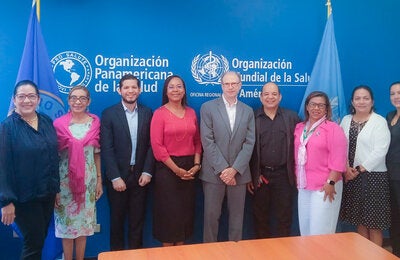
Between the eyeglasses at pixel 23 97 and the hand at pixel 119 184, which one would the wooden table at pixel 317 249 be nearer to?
the hand at pixel 119 184

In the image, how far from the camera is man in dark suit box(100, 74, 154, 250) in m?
2.92

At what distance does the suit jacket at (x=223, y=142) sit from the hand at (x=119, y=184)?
0.68 m

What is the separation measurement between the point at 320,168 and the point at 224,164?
0.77m

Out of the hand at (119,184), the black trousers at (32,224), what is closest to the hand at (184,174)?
the hand at (119,184)

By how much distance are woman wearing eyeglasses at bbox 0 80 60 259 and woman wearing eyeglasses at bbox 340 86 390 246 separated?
97.1 inches

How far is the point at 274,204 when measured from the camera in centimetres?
319

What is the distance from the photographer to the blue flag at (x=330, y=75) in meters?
3.50

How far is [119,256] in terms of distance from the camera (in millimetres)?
1724

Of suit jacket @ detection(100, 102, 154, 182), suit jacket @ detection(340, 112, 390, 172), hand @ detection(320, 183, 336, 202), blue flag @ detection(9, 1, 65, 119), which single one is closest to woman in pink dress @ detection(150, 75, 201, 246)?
suit jacket @ detection(100, 102, 154, 182)

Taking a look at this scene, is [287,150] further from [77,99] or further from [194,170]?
[77,99]

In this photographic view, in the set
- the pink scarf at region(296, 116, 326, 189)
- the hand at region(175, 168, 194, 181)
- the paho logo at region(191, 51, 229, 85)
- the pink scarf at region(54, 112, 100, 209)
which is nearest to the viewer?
the pink scarf at region(54, 112, 100, 209)

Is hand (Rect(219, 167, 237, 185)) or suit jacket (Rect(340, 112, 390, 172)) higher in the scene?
suit jacket (Rect(340, 112, 390, 172))

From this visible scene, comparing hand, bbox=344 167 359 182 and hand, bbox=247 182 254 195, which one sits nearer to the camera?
hand, bbox=344 167 359 182

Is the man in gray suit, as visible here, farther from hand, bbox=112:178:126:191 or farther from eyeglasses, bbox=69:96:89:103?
eyeglasses, bbox=69:96:89:103
